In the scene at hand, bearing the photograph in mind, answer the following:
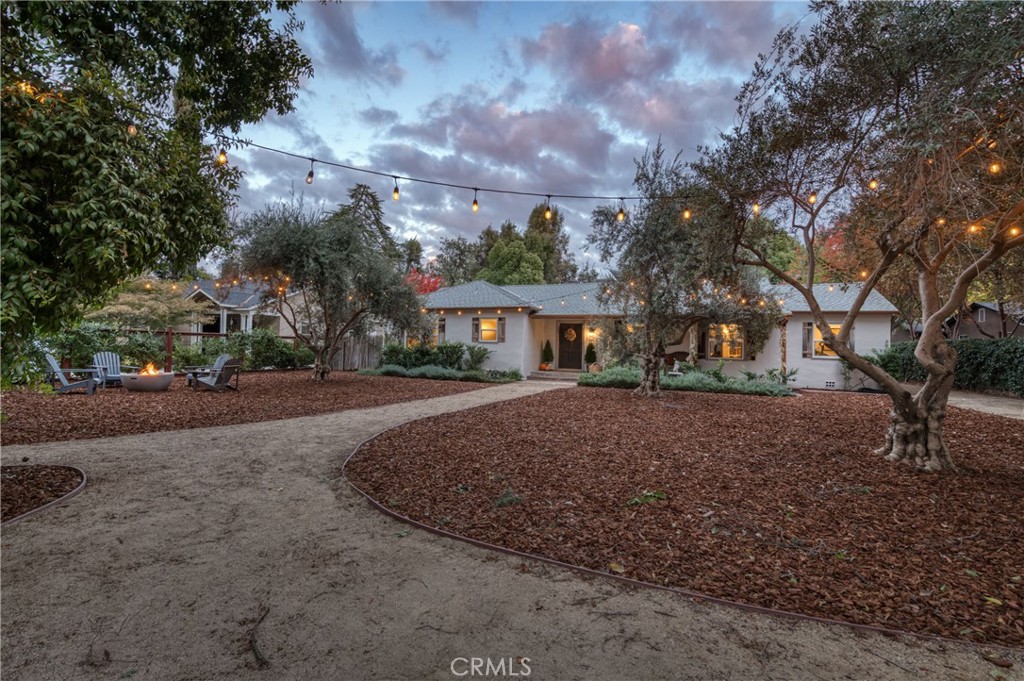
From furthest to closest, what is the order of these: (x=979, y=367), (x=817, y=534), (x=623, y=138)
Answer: (x=979, y=367), (x=623, y=138), (x=817, y=534)

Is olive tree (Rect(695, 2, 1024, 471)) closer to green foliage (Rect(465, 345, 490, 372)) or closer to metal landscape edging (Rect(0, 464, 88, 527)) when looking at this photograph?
metal landscape edging (Rect(0, 464, 88, 527))

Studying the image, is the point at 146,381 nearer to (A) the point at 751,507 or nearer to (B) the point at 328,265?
(B) the point at 328,265

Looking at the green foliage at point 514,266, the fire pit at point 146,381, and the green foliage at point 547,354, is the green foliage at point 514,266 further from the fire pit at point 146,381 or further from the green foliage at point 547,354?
the fire pit at point 146,381

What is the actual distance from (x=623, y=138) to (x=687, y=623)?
435 inches

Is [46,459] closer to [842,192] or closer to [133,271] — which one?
[133,271]

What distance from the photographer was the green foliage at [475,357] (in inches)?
713

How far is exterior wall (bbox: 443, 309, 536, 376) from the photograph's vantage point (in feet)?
59.2

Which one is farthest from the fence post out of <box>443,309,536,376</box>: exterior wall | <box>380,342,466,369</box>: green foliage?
<box>443,309,536,376</box>: exterior wall

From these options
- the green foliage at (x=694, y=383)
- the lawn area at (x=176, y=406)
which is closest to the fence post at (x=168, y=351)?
the lawn area at (x=176, y=406)

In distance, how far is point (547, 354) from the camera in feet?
64.1

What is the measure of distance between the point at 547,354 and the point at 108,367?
561 inches

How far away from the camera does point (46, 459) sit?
5406mm

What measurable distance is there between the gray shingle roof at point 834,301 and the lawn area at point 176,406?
12.2 meters

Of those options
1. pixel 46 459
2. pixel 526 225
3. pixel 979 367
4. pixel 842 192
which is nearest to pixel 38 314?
pixel 46 459
